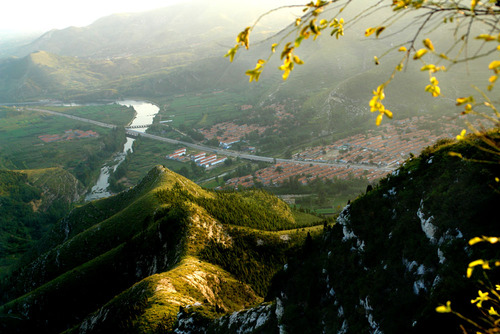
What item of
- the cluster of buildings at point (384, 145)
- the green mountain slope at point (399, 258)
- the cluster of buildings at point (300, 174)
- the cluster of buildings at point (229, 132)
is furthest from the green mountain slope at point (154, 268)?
the cluster of buildings at point (229, 132)

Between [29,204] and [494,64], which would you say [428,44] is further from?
[29,204]

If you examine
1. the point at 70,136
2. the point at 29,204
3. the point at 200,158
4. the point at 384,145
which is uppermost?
the point at 70,136

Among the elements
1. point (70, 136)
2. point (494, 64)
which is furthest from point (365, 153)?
point (70, 136)

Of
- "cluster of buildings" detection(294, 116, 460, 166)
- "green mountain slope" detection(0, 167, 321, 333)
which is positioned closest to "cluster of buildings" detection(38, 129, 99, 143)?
"cluster of buildings" detection(294, 116, 460, 166)

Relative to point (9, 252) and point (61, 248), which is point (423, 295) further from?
point (9, 252)

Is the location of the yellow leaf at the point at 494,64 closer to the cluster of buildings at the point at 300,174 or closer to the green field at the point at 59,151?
the cluster of buildings at the point at 300,174

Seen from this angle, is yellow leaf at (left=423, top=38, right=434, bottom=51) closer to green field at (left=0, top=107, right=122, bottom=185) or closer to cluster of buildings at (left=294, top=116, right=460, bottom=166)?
cluster of buildings at (left=294, top=116, right=460, bottom=166)

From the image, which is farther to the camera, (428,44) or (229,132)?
(229,132)
